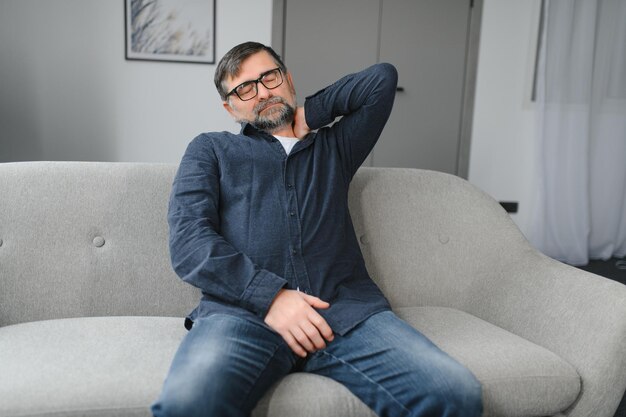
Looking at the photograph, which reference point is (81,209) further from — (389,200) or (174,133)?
(174,133)

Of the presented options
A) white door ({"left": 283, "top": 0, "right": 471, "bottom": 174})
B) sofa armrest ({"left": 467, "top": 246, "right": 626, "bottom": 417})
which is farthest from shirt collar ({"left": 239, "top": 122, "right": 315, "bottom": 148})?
white door ({"left": 283, "top": 0, "right": 471, "bottom": 174})

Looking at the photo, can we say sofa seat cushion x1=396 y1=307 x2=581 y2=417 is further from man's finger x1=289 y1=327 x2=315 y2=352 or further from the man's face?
the man's face

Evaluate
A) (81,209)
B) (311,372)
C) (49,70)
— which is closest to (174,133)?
(49,70)

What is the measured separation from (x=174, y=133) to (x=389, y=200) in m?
2.21

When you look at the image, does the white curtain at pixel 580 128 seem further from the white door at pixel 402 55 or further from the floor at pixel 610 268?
the white door at pixel 402 55

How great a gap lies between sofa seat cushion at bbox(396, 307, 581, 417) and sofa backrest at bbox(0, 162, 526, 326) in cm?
36

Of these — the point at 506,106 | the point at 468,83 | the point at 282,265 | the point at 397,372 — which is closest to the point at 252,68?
the point at 282,265

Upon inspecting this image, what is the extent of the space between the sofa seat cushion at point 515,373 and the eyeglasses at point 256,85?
0.82 m

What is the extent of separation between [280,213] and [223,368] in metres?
0.46

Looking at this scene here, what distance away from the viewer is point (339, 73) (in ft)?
12.2

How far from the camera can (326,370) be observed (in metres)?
1.19

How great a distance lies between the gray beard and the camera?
1.50 meters

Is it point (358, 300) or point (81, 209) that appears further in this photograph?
point (81, 209)

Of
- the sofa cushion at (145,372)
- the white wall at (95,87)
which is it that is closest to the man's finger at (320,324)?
the sofa cushion at (145,372)
